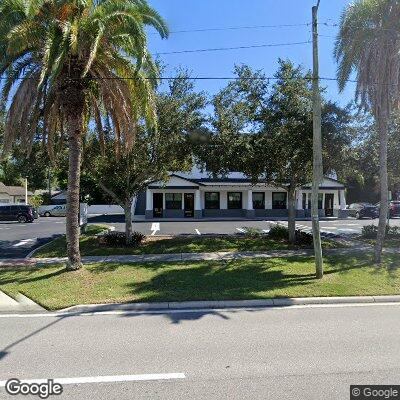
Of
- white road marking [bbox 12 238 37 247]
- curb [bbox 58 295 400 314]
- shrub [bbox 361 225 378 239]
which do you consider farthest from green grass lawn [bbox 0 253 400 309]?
shrub [bbox 361 225 378 239]

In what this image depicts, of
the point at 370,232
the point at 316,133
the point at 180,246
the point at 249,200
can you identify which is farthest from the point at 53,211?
the point at 316,133

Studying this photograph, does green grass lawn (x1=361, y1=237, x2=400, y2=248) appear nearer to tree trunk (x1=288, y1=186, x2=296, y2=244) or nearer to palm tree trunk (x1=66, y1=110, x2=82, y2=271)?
tree trunk (x1=288, y1=186, x2=296, y2=244)

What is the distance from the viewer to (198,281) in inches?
423

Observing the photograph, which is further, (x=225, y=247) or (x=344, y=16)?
(x=225, y=247)

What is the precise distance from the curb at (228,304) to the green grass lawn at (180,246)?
6.91 metres

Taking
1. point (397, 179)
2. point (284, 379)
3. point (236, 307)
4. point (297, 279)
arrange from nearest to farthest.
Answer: point (284, 379)
point (236, 307)
point (297, 279)
point (397, 179)

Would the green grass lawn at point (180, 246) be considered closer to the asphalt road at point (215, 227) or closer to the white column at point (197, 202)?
the asphalt road at point (215, 227)

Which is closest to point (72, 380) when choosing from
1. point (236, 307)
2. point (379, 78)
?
point (236, 307)

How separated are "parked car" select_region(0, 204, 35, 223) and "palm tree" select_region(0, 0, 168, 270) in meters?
22.4

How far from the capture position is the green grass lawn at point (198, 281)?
9469mm

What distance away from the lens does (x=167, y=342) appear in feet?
21.1

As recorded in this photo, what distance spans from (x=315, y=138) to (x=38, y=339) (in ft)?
26.8

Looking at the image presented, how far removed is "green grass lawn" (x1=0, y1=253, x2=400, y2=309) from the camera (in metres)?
9.47

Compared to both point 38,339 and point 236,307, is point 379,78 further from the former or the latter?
point 38,339
